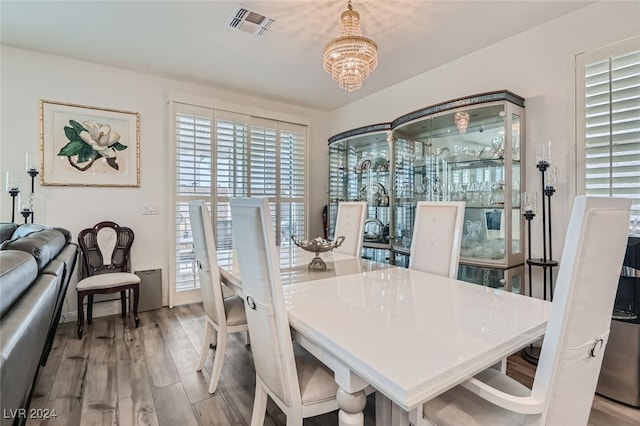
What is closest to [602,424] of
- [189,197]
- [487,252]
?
[487,252]

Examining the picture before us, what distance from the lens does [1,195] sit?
2881mm

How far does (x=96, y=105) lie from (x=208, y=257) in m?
2.59

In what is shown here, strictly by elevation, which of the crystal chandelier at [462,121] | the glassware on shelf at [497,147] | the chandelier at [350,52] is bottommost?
the glassware on shelf at [497,147]

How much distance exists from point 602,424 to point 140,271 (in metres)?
4.03

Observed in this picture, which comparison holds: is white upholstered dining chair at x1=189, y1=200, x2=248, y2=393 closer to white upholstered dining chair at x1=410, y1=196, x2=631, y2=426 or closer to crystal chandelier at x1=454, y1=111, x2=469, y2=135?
white upholstered dining chair at x1=410, y1=196, x2=631, y2=426

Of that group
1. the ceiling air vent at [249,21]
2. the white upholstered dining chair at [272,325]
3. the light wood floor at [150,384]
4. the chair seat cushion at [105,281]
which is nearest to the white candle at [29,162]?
the chair seat cushion at [105,281]

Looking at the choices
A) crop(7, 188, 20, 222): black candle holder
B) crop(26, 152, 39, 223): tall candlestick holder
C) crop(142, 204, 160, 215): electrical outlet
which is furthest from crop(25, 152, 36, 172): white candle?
crop(142, 204, 160, 215): electrical outlet

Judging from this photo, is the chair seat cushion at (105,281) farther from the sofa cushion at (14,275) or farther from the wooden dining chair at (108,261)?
the sofa cushion at (14,275)

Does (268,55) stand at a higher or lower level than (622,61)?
higher

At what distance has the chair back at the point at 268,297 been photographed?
1.15 m

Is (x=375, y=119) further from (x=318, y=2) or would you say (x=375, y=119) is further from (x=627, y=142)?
(x=627, y=142)

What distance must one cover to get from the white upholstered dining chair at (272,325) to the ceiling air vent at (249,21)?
1.76m

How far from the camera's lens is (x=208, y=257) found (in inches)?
75.1

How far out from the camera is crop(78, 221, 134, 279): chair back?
10.2 ft
